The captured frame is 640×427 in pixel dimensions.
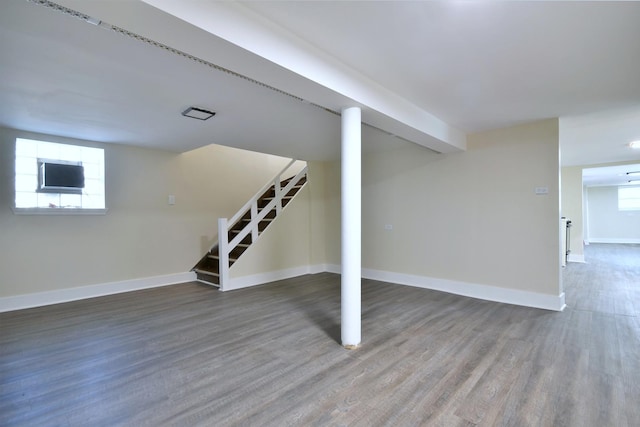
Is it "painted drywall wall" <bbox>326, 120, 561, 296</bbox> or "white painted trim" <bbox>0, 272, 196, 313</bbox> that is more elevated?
"painted drywall wall" <bbox>326, 120, 561, 296</bbox>

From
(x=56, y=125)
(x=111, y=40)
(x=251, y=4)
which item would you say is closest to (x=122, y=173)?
(x=56, y=125)

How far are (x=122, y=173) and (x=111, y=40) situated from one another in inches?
130

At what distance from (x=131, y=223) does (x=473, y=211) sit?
5.28 meters

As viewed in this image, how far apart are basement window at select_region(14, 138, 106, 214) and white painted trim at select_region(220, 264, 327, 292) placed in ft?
7.33

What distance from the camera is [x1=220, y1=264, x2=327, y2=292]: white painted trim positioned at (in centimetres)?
485

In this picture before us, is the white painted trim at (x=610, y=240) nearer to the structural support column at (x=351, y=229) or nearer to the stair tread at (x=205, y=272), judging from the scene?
the structural support column at (x=351, y=229)

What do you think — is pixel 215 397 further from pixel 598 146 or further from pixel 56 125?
pixel 598 146

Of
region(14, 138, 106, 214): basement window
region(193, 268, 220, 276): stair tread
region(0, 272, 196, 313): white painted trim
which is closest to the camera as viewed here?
region(0, 272, 196, 313): white painted trim

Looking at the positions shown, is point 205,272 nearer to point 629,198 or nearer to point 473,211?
point 473,211

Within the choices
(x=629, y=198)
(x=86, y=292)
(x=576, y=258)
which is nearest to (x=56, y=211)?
(x=86, y=292)

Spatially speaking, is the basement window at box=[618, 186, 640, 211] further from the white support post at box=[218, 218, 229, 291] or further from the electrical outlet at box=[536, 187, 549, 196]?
the white support post at box=[218, 218, 229, 291]

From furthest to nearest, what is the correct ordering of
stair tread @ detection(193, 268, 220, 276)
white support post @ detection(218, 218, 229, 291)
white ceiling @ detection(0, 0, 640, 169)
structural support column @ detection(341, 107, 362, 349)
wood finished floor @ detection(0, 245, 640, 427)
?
stair tread @ detection(193, 268, 220, 276), white support post @ detection(218, 218, 229, 291), structural support column @ detection(341, 107, 362, 349), wood finished floor @ detection(0, 245, 640, 427), white ceiling @ detection(0, 0, 640, 169)

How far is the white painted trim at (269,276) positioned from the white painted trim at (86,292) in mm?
1031

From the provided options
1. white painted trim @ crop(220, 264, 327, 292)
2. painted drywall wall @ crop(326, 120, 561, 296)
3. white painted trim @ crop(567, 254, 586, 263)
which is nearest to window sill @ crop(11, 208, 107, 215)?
white painted trim @ crop(220, 264, 327, 292)
